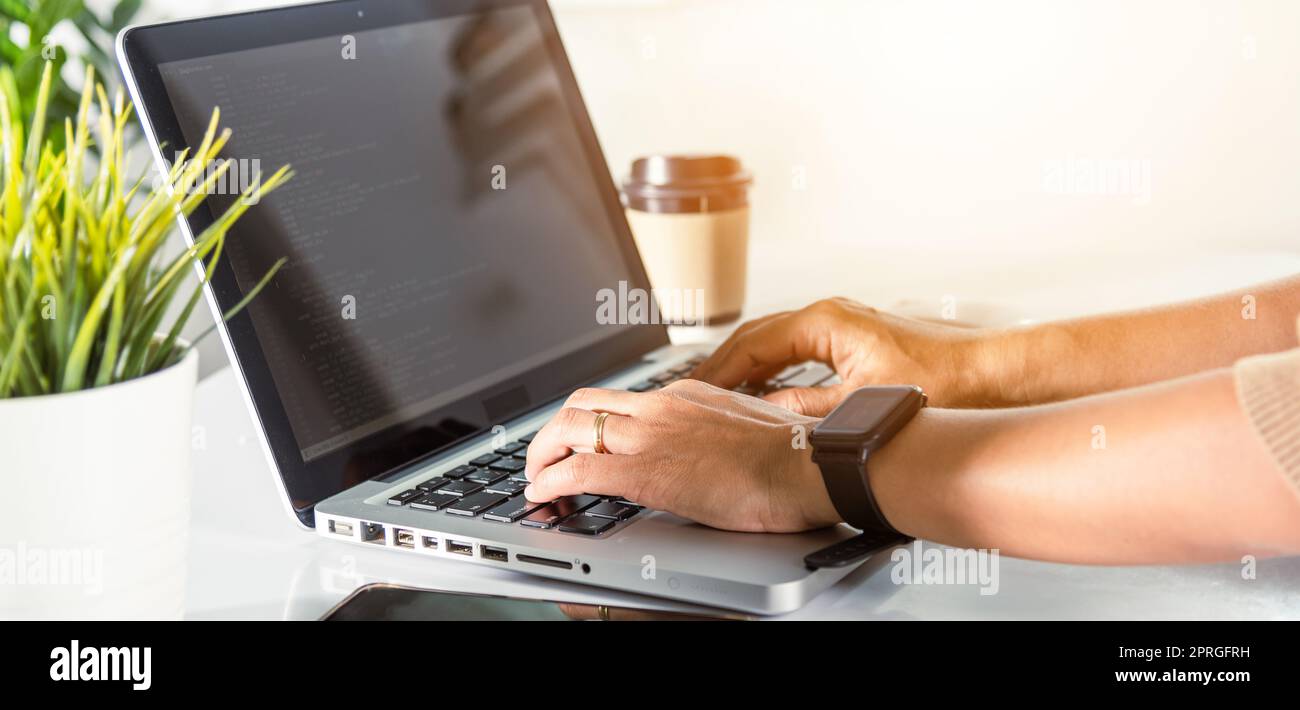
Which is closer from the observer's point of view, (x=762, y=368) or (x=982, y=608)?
(x=982, y=608)

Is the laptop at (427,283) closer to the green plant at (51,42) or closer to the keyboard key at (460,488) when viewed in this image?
the keyboard key at (460,488)

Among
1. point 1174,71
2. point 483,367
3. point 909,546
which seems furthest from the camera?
point 1174,71

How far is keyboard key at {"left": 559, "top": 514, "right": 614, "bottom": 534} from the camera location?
2.50 ft

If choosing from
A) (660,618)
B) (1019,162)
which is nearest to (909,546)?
(660,618)

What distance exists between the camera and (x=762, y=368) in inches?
42.8

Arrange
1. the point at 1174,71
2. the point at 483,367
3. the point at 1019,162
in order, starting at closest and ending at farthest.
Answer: the point at 483,367 → the point at 1174,71 → the point at 1019,162

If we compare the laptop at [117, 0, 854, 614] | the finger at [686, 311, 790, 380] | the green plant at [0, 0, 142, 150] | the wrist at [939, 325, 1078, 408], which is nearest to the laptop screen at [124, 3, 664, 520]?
the laptop at [117, 0, 854, 614]

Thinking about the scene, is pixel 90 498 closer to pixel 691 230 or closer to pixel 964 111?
pixel 691 230

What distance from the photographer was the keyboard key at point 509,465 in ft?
2.91

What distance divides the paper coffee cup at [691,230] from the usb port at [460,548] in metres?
0.68

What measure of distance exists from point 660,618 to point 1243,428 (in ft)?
1.04

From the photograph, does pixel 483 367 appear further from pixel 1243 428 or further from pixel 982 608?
A: pixel 1243 428

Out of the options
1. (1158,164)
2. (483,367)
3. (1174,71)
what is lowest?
(483,367)

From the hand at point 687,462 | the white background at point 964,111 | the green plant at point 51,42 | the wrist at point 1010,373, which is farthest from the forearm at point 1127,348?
Answer: the green plant at point 51,42
